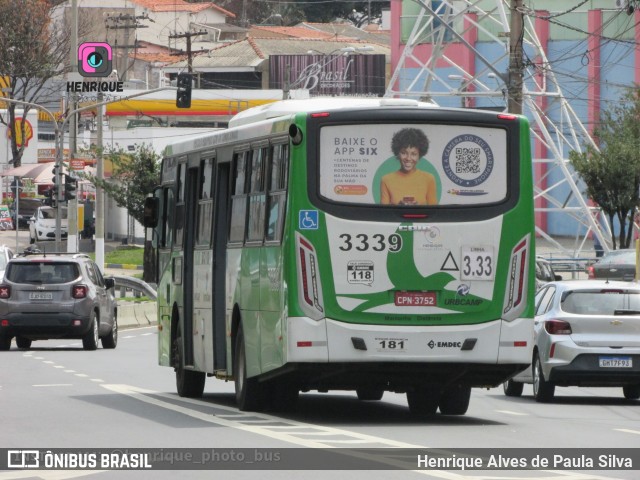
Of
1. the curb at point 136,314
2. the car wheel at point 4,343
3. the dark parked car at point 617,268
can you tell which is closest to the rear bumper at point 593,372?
the car wheel at point 4,343

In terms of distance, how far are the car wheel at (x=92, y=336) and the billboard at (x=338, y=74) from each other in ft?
220

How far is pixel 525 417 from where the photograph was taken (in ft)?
59.4

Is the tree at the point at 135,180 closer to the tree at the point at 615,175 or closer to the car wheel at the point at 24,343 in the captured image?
the tree at the point at 615,175

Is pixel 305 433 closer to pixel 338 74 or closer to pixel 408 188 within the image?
pixel 408 188

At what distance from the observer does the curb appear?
45.5 metres

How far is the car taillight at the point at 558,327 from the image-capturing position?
2106cm

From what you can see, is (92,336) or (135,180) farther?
(135,180)

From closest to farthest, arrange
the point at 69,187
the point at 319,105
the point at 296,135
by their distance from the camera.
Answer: the point at 296,135 → the point at 319,105 → the point at 69,187

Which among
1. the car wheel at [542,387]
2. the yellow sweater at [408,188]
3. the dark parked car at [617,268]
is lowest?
the dark parked car at [617,268]

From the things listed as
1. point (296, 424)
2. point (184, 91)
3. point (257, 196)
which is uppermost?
point (184, 91)

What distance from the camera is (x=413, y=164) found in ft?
53.3

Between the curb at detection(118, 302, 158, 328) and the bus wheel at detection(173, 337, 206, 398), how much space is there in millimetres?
24661

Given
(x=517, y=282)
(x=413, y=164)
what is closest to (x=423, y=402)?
(x=517, y=282)

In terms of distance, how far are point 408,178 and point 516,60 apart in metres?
16.9
